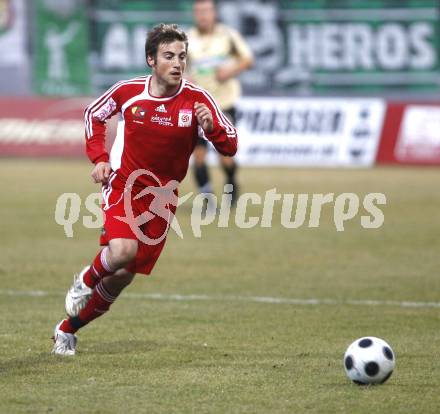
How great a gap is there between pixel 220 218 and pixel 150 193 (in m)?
7.94

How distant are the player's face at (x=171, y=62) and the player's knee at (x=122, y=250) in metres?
1.04

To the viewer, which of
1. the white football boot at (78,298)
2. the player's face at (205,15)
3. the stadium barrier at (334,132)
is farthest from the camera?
the stadium barrier at (334,132)

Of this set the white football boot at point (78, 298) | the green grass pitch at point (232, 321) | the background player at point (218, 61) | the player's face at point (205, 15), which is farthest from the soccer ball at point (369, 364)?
the player's face at point (205, 15)

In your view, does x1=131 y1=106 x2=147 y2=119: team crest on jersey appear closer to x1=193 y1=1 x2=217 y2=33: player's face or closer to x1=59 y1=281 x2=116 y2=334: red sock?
x1=59 y1=281 x2=116 y2=334: red sock

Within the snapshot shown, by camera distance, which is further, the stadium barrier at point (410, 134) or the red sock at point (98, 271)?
the stadium barrier at point (410, 134)

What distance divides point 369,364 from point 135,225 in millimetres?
1765

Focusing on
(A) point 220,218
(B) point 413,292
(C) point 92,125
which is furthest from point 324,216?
(C) point 92,125

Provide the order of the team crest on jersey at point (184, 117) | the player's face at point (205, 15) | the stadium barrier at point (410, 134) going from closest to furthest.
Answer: the team crest on jersey at point (184, 117)
the player's face at point (205, 15)
the stadium barrier at point (410, 134)

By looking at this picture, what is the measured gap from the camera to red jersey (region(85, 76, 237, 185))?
24.5 feet

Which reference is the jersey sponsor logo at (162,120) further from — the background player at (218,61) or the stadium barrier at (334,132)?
the stadium barrier at (334,132)

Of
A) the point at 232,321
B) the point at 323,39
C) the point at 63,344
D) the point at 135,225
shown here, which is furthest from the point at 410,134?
the point at 63,344

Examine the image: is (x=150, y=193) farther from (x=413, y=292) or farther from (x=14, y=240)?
(x=14, y=240)

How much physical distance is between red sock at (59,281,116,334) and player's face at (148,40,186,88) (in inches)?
53.1

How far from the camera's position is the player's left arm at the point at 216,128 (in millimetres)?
7035
